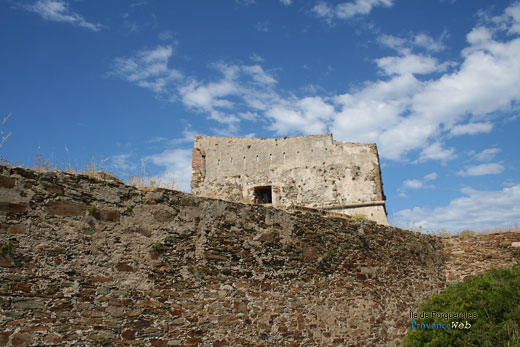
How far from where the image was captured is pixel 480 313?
870cm

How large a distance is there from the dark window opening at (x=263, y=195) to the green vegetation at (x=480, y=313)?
895cm

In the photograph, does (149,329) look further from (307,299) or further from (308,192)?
(308,192)

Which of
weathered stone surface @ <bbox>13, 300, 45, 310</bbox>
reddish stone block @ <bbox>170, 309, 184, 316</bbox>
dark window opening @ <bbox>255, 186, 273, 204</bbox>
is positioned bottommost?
reddish stone block @ <bbox>170, 309, 184, 316</bbox>

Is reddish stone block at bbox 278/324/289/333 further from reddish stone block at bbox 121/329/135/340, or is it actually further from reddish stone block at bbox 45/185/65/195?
reddish stone block at bbox 45/185/65/195

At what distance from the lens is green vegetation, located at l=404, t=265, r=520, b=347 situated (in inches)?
320

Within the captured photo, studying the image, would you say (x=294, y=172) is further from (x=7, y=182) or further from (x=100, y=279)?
(x=7, y=182)

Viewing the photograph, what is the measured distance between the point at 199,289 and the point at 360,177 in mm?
11468

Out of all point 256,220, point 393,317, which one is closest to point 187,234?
point 256,220

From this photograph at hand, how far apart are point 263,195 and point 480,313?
10876mm

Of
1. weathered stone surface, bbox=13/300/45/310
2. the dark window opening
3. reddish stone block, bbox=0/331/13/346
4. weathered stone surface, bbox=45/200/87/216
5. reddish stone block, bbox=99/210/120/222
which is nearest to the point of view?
reddish stone block, bbox=0/331/13/346

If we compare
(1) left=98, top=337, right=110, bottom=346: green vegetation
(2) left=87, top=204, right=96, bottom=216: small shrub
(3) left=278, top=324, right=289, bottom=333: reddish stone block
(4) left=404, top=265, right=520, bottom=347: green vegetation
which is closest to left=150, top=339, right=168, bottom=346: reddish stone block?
(1) left=98, top=337, right=110, bottom=346: green vegetation

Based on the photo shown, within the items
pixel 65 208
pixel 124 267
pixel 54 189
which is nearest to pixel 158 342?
pixel 124 267

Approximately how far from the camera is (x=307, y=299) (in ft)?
25.6

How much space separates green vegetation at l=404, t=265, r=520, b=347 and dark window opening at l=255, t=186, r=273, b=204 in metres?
8.95
